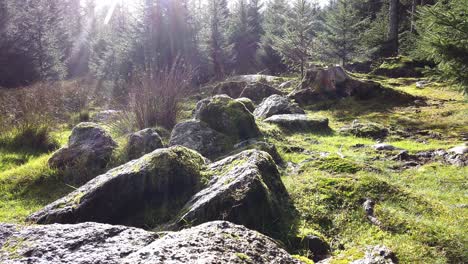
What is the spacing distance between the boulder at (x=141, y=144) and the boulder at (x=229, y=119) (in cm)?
110

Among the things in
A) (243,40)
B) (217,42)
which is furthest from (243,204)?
(243,40)

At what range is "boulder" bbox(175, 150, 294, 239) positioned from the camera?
10.7 feet

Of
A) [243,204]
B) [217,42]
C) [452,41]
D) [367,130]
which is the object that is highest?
[217,42]

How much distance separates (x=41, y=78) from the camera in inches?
930

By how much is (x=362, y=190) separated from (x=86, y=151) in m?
4.27

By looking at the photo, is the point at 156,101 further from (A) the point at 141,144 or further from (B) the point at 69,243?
(B) the point at 69,243

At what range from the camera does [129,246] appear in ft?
7.09

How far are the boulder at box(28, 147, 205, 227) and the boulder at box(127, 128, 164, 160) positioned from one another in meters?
2.02

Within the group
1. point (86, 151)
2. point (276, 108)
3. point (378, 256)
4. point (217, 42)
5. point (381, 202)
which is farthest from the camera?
point (217, 42)

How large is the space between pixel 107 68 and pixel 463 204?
21.0m

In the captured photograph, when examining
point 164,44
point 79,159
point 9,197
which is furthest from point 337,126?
point 164,44

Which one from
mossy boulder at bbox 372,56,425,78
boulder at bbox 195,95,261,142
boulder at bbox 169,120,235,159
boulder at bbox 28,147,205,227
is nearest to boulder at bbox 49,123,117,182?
boulder at bbox 169,120,235,159

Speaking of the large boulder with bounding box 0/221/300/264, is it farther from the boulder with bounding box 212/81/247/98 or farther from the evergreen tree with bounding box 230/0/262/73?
the evergreen tree with bounding box 230/0/262/73

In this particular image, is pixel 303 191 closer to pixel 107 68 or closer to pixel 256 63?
pixel 107 68
